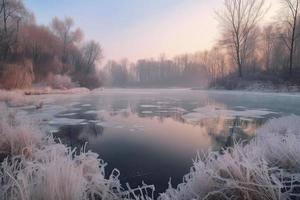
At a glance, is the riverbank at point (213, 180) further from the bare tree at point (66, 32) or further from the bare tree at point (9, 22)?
the bare tree at point (66, 32)

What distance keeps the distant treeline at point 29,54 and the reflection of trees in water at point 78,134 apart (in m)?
13.0

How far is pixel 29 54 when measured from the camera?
27.5m

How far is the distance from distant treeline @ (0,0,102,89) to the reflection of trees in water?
13.0m

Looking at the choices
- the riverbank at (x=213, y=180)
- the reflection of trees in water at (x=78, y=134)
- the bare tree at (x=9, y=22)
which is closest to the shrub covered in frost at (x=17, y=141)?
the reflection of trees in water at (x=78, y=134)

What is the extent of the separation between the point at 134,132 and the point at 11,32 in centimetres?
2320

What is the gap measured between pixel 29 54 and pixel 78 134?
2474 cm

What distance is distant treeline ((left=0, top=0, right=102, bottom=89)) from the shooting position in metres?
18.3

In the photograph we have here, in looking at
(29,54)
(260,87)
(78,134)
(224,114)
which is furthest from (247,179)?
(29,54)

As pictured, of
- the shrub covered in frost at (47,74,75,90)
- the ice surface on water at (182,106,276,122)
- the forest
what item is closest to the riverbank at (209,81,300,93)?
the forest

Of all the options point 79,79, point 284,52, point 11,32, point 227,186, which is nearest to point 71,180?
point 227,186

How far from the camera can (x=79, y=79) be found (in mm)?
32156

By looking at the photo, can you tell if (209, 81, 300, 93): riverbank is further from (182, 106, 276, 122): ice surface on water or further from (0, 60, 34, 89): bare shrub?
(0, 60, 34, 89): bare shrub

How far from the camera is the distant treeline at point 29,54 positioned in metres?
18.3

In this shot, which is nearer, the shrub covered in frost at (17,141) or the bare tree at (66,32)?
the shrub covered in frost at (17,141)
